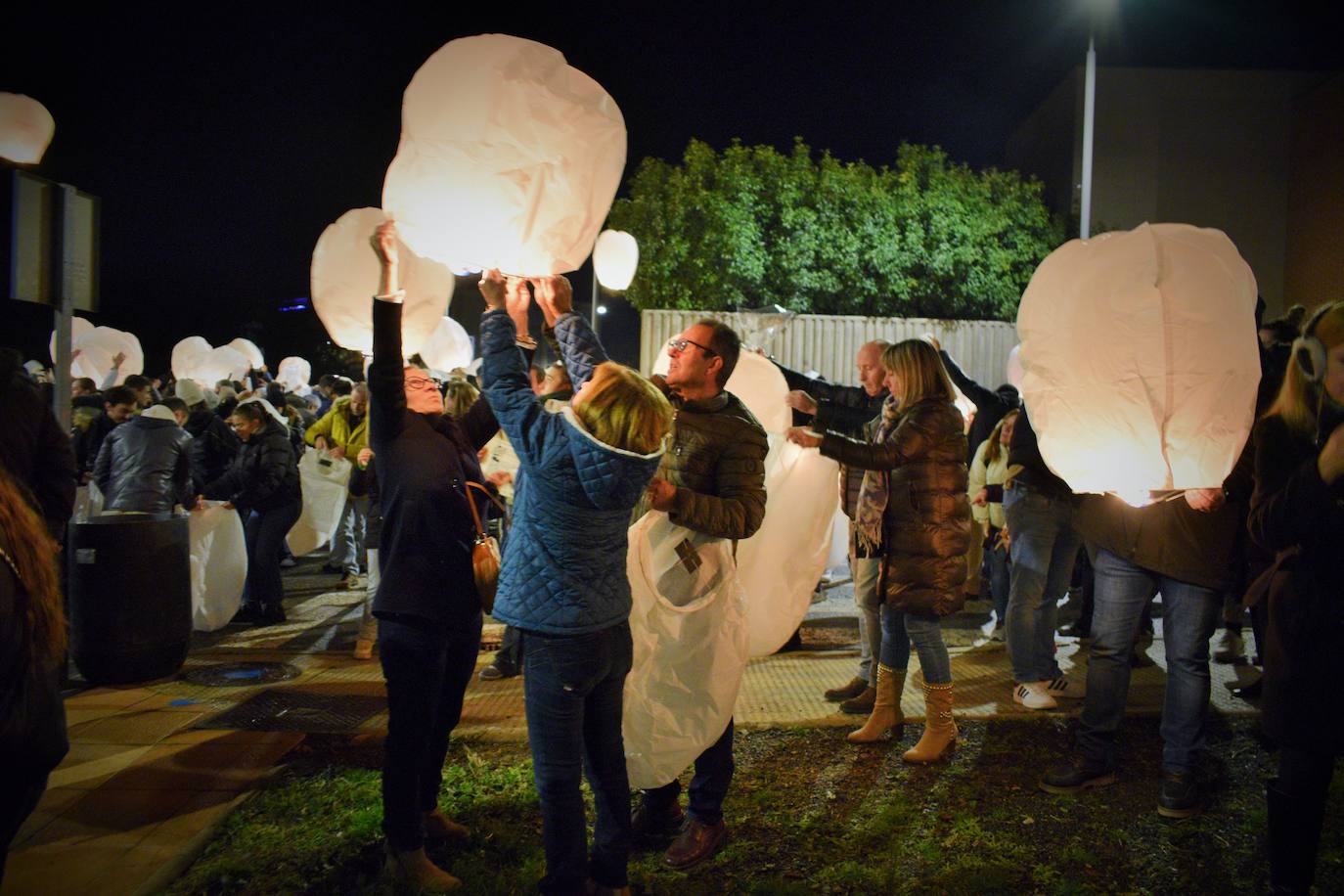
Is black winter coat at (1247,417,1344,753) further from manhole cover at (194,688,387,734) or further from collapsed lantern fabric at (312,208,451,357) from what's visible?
manhole cover at (194,688,387,734)

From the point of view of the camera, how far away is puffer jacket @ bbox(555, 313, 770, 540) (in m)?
3.24

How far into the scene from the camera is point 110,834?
3533mm

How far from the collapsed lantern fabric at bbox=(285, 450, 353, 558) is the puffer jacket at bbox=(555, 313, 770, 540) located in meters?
6.38

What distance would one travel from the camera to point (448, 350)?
977 centimetres

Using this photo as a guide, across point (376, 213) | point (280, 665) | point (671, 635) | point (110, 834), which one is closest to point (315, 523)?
point (280, 665)

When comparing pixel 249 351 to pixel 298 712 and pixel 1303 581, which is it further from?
pixel 1303 581

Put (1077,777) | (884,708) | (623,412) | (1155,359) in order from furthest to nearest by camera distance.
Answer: (884,708) < (1077,777) < (1155,359) < (623,412)

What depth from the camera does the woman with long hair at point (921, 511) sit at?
4.27 metres

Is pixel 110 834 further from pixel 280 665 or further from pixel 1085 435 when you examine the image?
pixel 1085 435

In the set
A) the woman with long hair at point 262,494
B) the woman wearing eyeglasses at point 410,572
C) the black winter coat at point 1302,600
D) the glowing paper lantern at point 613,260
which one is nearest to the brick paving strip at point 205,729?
the woman with long hair at point 262,494

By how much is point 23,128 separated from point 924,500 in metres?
5.69

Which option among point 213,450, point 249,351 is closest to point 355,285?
point 213,450

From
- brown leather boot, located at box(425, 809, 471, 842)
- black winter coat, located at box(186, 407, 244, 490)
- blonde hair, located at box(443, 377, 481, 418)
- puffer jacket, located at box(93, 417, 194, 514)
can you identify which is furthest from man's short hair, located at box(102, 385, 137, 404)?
brown leather boot, located at box(425, 809, 471, 842)

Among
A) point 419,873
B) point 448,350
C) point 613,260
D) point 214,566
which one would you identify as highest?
point 613,260
